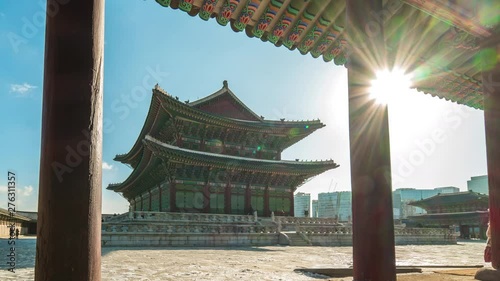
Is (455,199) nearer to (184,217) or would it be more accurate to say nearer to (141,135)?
(184,217)

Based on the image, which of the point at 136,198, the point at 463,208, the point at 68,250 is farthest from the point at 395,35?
the point at 463,208

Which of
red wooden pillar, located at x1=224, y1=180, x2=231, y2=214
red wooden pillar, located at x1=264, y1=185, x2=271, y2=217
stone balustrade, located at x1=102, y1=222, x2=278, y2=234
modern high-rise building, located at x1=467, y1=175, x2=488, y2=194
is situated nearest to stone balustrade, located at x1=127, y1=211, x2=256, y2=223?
stone balustrade, located at x1=102, y1=222, x2=278, y2=234

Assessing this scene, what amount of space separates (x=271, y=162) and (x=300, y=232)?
9017mm

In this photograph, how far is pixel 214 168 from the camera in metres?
29.4

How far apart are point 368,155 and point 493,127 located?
2.52 metres

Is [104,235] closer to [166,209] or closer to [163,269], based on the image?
[163,269]

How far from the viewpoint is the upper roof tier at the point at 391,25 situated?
13.3 feet

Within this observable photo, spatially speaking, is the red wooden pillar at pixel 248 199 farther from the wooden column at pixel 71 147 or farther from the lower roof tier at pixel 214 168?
the wooden column at pixel 71 147

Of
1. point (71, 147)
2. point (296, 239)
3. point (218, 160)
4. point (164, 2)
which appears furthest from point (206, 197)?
point (71, 147)

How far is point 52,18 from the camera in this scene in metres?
1.93

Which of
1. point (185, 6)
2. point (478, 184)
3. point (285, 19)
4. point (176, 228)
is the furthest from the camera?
point (478, 184)

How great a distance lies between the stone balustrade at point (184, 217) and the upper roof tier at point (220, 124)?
802 centimetres

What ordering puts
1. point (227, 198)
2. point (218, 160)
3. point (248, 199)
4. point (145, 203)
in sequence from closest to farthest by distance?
point (218, 160)
point (227, 198)
point (248, 199)
point (145, 203)

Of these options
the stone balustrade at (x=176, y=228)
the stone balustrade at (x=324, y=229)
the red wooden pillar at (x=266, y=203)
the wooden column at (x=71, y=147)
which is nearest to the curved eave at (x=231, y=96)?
the red wooden pillar at (x=266, y=203)
